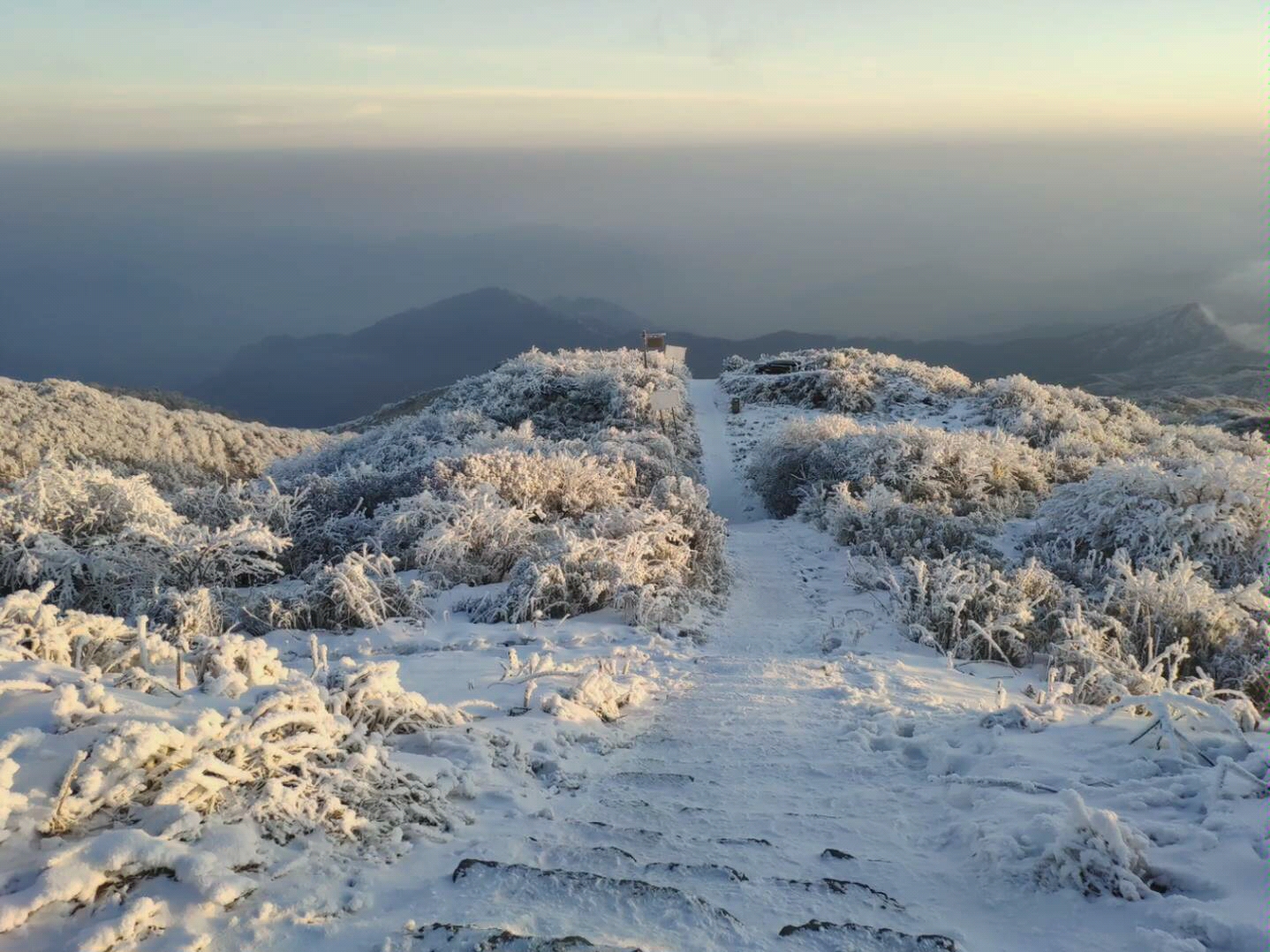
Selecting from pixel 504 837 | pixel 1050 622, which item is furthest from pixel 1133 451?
pixel 504 837

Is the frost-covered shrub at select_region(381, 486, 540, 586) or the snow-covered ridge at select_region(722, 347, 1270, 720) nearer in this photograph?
the snow-covered ridge at select_region(722, 347, 1270, 720)

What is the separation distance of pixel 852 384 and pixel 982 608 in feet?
53.2

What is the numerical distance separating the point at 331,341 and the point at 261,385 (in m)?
40.6

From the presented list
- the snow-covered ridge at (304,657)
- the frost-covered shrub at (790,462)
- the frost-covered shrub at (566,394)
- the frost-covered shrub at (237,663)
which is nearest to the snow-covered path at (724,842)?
the snow-covered ridge at (304,657)

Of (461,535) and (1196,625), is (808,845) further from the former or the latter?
(461,535)

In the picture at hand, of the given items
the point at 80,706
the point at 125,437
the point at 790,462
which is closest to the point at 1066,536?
the point at 790,462

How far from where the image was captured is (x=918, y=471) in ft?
42.0

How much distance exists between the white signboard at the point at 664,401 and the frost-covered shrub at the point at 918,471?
17.2 ft

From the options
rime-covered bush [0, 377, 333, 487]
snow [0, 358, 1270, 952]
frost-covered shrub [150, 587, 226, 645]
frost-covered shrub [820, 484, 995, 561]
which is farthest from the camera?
rime-covered bush [0, 377, 333, 487]

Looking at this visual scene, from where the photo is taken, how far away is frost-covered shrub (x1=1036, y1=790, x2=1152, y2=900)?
2.75 metres

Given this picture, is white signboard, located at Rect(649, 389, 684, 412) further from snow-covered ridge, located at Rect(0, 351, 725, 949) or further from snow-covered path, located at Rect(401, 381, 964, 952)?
snow-covered path, located at Rect(401, 381, 964, 952)

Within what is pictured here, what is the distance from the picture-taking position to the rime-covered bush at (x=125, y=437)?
16422 millimetres

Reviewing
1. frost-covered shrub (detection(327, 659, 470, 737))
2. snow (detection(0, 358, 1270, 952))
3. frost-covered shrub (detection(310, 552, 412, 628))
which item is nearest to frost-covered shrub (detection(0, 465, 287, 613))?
frost-covered shrub (detection(310, 552, 412, 628))

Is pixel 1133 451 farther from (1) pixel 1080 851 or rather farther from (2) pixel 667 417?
(1) pixel 1080 851
